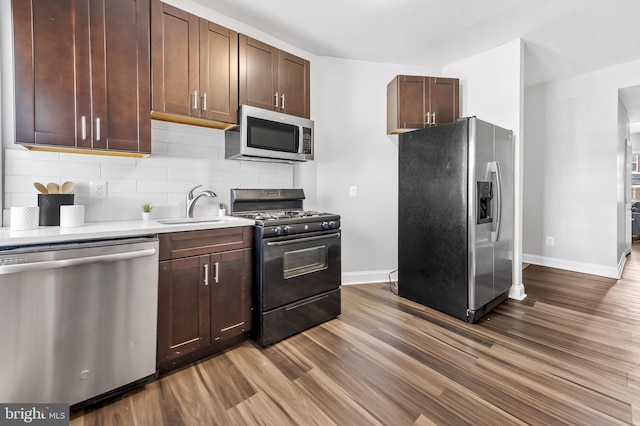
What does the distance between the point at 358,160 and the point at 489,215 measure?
153cm

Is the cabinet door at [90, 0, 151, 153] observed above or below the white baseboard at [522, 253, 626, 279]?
above

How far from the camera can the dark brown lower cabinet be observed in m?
1.72

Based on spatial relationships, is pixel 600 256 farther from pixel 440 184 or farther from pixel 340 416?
pixel 340 416

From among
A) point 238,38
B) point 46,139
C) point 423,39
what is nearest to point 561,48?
point 423,39

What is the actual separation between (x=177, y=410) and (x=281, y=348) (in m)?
0.76

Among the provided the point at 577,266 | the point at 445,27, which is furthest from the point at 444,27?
the point at 577,266

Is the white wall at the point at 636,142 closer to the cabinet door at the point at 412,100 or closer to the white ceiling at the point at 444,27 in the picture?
the white ceiling at the point at 444,27

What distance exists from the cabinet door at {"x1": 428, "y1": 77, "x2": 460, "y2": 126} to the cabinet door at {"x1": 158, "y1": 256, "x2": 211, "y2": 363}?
2.89 meters

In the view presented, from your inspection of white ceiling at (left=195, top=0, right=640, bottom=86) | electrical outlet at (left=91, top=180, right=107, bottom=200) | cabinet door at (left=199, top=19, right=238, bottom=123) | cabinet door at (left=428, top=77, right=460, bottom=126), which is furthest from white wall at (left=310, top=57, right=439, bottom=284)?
electrical outlet at (left=91, top=180, right=107, bottom=200)

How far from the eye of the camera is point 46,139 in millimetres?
1605

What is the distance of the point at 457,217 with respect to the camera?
251cm

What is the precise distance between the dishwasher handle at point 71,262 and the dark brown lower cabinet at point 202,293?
0.16m

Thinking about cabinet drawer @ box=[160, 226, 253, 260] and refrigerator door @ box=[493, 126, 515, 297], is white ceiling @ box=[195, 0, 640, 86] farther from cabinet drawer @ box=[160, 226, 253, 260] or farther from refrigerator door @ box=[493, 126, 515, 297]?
cabinet drawer @ box=[160, 226, 253, 260]

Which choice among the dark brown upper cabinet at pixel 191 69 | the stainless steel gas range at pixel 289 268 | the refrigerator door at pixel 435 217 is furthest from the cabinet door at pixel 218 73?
the refrigerator door at pixel 435 217
